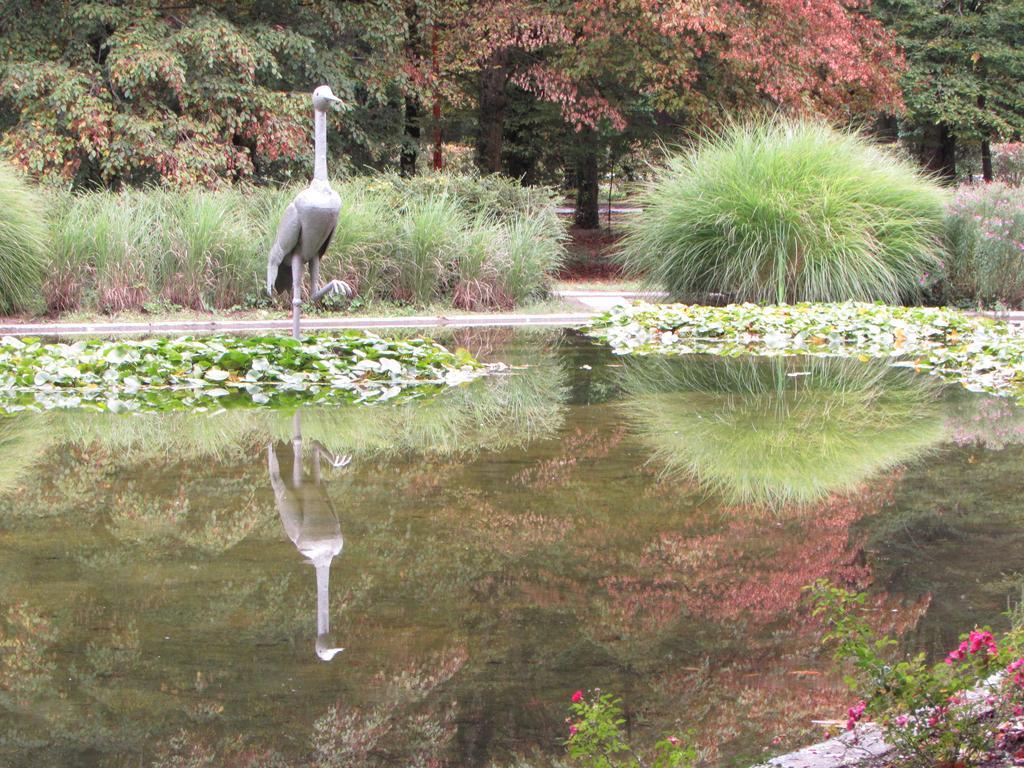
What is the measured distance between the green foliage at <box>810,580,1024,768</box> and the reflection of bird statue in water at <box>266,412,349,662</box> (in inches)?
67.2

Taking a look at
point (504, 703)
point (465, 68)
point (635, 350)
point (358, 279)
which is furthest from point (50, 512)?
point (465, 68)

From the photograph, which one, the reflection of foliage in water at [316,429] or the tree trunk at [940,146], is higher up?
the tree trunk at [940,146]

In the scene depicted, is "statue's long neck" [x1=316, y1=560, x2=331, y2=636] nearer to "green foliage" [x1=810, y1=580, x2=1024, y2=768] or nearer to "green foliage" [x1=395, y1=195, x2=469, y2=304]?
"green foliage" [x1=810, y1=580, x2=1024, y2=768]

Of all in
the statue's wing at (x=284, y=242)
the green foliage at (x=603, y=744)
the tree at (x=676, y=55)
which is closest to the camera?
the green foliage at (x=603, y=744)

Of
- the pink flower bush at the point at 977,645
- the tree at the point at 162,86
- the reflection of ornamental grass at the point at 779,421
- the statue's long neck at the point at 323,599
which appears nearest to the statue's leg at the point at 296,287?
the reflection of ornamental grass at the point at 779,421

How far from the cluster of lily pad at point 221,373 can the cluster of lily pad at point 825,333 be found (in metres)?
2.85

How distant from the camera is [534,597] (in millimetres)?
4609

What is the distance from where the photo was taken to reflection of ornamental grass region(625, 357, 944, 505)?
667 cm

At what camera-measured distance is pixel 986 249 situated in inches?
607

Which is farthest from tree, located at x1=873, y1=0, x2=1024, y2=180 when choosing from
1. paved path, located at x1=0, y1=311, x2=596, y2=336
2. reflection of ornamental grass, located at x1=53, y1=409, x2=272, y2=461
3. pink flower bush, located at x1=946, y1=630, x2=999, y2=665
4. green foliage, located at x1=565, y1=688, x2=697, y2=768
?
green foliage, located at x1=565, y1=688, x2=697, y2=768

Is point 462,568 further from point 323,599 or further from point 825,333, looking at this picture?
point 825,333

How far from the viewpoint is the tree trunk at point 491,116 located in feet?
75.4

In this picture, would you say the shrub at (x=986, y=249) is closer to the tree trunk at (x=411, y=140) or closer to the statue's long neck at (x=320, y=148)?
the statue's long neck at (x=320, y=148)

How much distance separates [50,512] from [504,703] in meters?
3.03
